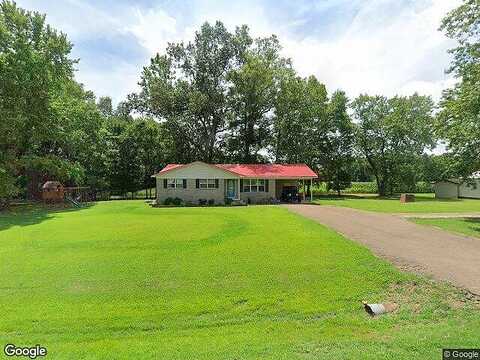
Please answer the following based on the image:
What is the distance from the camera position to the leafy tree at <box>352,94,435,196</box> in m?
48.3

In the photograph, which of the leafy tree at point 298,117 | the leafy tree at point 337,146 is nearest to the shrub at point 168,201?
the leafy tree at point 298,117

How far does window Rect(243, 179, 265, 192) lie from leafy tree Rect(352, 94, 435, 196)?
69.2 feet

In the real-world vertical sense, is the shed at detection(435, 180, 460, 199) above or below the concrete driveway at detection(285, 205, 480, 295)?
above

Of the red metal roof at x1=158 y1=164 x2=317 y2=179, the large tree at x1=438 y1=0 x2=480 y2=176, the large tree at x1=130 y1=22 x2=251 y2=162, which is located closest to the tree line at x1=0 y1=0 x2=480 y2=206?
the large tree at x1=130 y1=22 x2=251 y2=162

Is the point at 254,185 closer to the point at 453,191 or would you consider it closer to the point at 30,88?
the point at 30,88

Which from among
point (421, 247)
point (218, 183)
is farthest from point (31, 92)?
point (421, 247)

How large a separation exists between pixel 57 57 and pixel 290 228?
88.4 feet

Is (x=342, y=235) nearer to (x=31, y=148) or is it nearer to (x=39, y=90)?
(x=39, y=90)

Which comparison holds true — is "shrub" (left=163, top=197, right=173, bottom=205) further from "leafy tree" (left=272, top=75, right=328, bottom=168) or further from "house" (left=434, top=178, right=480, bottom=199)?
"house" (left=434, top=178, right=480, bottom=199)

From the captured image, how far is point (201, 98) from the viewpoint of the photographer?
143ft

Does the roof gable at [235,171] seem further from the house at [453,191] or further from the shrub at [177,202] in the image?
the house at [453,191]

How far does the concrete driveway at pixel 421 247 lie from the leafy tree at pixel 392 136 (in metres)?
33.0

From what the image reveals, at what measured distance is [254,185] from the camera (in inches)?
1407

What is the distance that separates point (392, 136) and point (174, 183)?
102 feet
